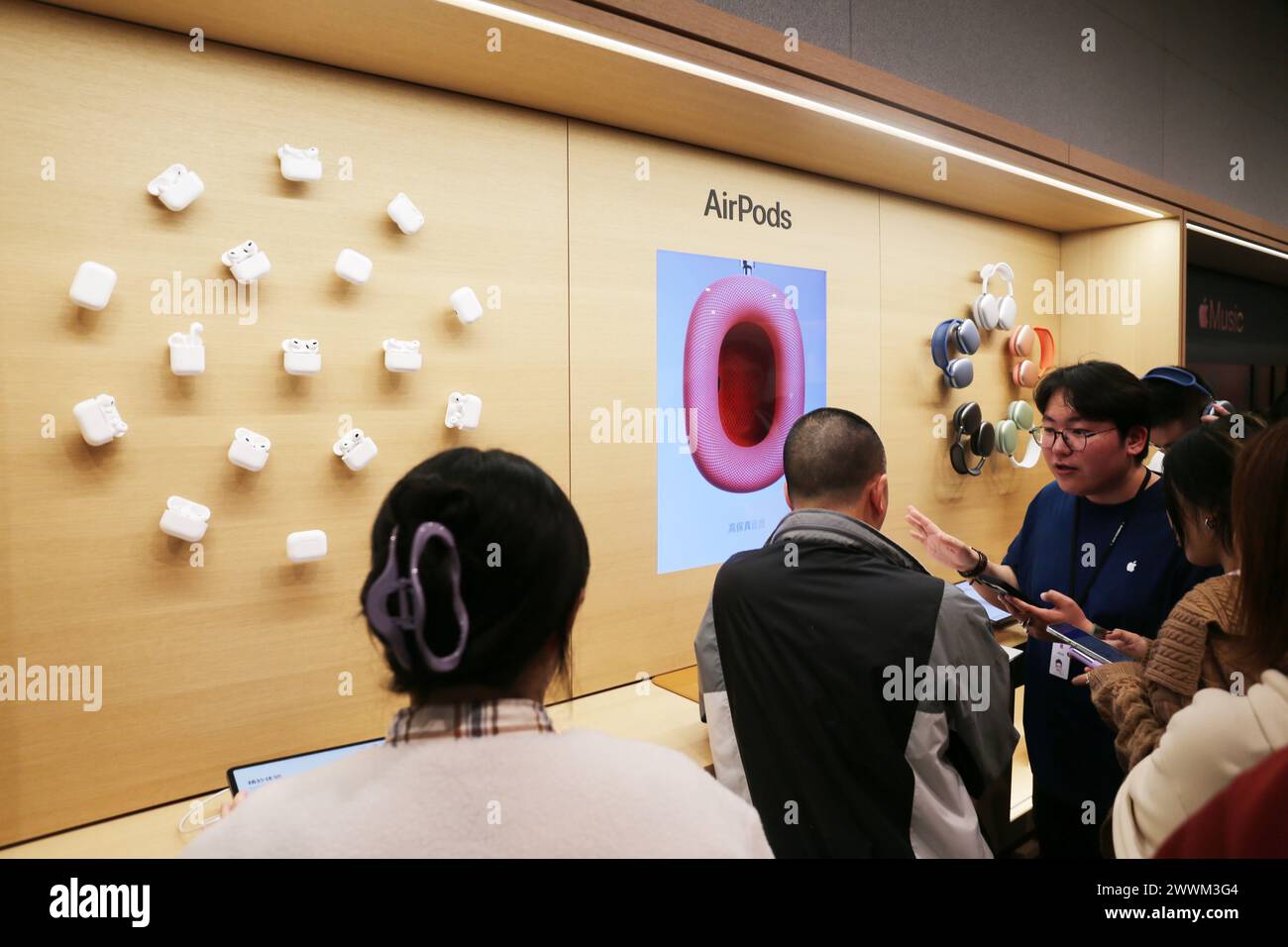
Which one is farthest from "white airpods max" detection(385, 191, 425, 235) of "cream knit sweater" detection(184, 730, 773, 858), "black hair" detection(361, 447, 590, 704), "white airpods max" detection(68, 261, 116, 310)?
"cream knit sweater" detection(184, 730, 773, 858)

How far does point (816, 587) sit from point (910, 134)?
1322 millimetres

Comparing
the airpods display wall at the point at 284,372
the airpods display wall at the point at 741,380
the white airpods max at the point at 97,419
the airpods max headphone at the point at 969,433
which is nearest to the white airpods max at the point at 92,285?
the airpods display wall at the point at 284,372

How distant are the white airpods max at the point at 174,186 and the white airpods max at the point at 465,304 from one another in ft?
1.73

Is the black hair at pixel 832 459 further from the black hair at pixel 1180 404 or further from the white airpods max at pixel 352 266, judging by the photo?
the black hair at pixel 1180 404

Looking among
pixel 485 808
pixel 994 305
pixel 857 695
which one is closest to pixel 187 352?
pixel 485 808

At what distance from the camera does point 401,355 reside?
1.61 meters

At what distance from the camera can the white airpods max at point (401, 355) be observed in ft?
5.27

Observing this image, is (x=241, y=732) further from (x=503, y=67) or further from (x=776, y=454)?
(x=776, y=454)

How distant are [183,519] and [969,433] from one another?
8.34ft

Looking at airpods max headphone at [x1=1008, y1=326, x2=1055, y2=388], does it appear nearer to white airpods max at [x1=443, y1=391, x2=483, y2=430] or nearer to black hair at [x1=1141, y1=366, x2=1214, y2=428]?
black hair at [x1=1141, y1=366, x2=1214, y2=428]

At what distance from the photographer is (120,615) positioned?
54.0 inches

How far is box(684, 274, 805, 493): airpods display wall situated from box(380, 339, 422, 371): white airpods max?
2.62 ft

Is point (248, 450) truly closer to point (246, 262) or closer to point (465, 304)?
point (246, 262)

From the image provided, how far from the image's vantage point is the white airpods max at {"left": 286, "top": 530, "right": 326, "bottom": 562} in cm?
153
